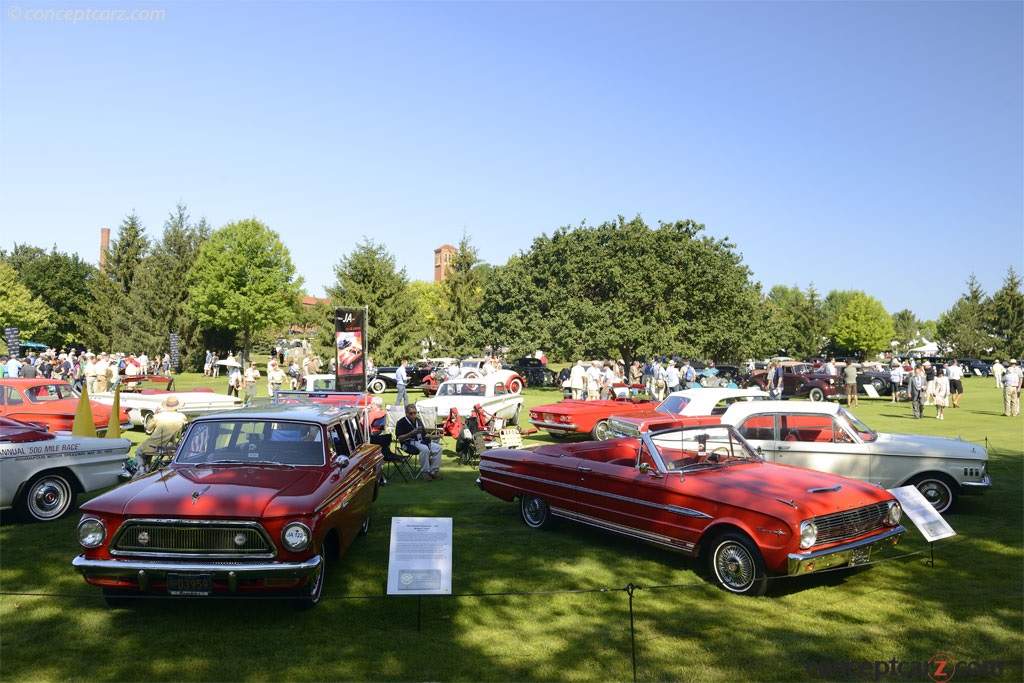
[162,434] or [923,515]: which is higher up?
[162,434]

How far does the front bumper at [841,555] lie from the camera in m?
6.21

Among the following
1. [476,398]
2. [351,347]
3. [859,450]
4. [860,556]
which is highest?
[351,347]

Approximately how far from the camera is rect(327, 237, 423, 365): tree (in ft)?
143

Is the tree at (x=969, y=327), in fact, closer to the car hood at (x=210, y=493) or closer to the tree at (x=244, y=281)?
the tree at (x=244, y=281)

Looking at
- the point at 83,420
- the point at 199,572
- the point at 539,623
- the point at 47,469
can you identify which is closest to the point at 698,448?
the point at 539,623

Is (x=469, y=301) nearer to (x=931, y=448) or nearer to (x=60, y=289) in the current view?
(x=60, y=289)

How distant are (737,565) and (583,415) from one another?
978 cm

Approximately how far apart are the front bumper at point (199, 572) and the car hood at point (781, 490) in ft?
12.9

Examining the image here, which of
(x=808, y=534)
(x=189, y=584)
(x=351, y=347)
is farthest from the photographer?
(x=351, y=347)

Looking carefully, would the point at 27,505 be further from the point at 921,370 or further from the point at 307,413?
A: the point at 921,370

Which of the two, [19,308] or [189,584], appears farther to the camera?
[19,308]

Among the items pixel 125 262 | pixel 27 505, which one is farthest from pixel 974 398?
pixel 125 262

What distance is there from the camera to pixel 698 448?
7977 millimetres

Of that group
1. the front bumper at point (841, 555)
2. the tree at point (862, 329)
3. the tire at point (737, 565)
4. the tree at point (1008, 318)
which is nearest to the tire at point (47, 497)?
the tire at point (737, 565)
